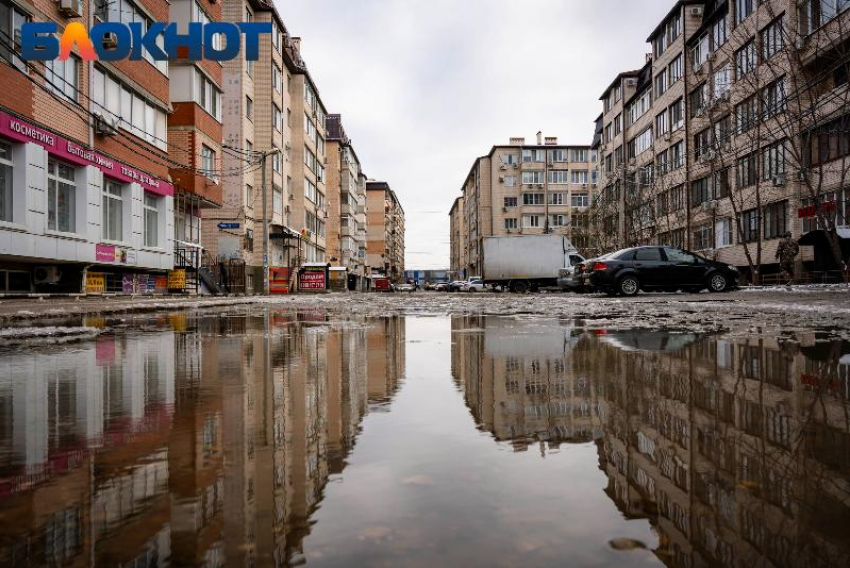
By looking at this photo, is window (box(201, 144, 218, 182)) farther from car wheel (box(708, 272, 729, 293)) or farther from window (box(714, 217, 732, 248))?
window (box(714, 217, 732, 248))

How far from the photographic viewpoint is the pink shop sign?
15.4m

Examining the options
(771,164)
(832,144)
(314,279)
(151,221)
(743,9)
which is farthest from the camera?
(314,279)

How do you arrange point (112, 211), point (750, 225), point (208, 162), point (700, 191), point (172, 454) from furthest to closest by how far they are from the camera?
point (700, 191) < point (750, 225) < point (208, 162) < point (112, 211) < point (172, 454)

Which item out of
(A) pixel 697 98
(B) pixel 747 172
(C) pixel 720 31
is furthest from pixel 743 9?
(B) pixel 747 172

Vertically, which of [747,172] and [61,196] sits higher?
[747,172]

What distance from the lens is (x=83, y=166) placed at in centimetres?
1872

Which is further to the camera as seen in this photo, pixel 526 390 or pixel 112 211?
pixel 112 211

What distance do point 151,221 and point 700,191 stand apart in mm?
36124

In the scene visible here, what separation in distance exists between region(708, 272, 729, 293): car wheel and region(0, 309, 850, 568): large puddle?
18.1m

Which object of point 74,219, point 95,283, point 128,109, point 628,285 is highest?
point 128,109

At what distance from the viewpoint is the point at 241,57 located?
3591 cm

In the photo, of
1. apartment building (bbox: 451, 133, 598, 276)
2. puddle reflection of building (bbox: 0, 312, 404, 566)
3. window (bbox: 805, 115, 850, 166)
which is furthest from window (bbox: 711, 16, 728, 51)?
apartment building (bbox: 451, 133, 598, 276)

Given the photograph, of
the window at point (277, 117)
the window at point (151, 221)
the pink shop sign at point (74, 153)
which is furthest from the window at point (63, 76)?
the window at point (277, 117)

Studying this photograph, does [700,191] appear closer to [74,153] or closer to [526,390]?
[74,153]
